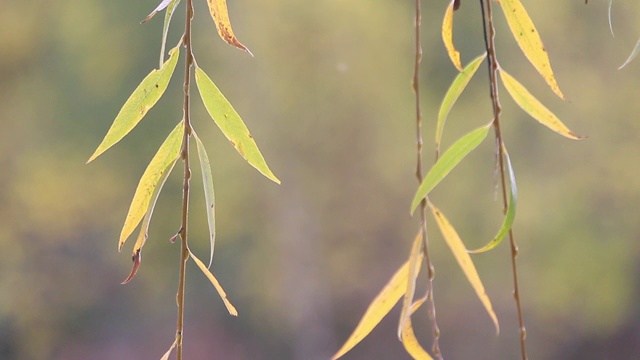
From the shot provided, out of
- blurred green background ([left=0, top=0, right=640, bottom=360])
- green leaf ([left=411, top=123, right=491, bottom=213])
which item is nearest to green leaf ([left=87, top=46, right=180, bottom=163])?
green leaf ([left=411, top=123, right=491, bottom=213])

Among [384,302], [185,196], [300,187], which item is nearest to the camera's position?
[185,196]

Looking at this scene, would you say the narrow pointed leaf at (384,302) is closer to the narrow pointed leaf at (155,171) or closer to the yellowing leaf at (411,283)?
the yellowing leaf at (411,283)

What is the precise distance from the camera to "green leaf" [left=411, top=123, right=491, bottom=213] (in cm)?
31

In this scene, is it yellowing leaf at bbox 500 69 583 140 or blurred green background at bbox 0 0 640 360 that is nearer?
yellowing leaf at bbox 500 69 583 140

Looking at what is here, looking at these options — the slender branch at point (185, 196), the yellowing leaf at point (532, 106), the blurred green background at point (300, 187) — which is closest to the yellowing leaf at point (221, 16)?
the slender branch at point (185, 196)

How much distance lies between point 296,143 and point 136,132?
52 centimetres

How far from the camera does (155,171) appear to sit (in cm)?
29

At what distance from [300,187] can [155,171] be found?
193 centimetres

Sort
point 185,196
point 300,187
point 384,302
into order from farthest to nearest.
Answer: point 300,187, point 384,302, point 185,196

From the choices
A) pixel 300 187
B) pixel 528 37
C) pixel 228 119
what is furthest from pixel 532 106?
pixel 300 187

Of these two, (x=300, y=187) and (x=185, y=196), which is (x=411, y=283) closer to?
(x=185, y=196)

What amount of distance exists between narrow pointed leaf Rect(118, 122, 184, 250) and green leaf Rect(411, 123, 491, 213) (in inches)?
4.5

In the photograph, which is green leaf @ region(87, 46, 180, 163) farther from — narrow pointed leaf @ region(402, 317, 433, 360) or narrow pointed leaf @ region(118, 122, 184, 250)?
narrow pointed leaf @ region(402, 317, 433, 360)

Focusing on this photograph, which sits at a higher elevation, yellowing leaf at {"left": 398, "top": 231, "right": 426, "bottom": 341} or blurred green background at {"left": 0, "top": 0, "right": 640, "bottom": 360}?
yellowing leaf at {"left": 398, "top": 231, "right": 426, "bottom": 341}
